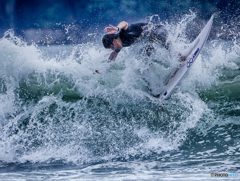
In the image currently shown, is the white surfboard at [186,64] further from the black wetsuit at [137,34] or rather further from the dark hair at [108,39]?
the dark hair at [108,39]

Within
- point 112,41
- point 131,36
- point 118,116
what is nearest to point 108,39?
point 112,41

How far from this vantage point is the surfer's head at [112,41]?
63.0 inches

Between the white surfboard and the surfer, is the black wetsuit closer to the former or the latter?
the surfer

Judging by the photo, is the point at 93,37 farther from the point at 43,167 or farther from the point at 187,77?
the point at 43,167

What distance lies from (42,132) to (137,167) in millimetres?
893

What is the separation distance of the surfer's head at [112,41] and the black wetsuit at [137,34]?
0.04m

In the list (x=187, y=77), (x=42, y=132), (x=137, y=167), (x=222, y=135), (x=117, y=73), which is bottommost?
(x=137, y=167)

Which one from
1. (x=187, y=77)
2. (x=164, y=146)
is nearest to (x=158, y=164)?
(x=164, y=146)

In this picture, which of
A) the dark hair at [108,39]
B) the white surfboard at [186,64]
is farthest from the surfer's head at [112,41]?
the white surfboard at [186,64]

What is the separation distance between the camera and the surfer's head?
160 cm

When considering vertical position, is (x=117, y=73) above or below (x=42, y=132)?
above

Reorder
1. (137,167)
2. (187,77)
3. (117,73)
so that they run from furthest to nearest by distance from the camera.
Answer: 1. (117,73)
2. (187,77)
3. (137,167)

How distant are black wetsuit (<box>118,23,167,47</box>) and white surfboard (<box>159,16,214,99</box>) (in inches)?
10.9

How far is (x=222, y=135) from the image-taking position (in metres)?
1.31
